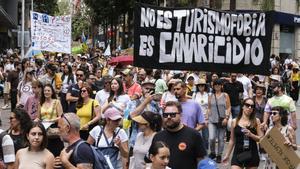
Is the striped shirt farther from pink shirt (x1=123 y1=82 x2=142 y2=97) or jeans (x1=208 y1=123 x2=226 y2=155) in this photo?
jeans (x1=208 y1=123 x2=226 y2=155)

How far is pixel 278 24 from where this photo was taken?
143 feet

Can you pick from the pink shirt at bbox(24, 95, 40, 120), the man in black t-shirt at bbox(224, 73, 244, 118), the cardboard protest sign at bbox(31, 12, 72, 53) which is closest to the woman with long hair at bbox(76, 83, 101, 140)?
the pink shirt at bbox(24, 95, 40, 120)

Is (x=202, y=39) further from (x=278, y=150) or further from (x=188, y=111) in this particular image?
(x=278, y=150)

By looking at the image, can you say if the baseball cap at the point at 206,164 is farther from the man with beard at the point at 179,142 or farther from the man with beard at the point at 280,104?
the man with beard at the point at 280,104

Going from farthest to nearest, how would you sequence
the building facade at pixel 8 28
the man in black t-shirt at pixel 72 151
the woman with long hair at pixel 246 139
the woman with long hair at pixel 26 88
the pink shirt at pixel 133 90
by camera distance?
the building facade at pixel 8 28 < the woman with long hair at pixel 26 88 < the pink shirt at pixel 133 90 < the woman with long hair at pixel 246 139 < the man in black t-shirt at pixel 72 151

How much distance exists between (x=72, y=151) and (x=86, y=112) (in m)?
3.65

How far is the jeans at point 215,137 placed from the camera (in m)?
11.7

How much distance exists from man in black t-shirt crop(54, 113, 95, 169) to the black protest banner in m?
3.69

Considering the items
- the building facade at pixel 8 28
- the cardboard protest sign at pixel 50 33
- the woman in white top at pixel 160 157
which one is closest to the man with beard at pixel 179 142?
the woman in white top at pixel 160 157

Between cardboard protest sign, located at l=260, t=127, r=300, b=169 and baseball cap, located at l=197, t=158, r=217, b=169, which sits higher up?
baseball cap, located at l=197, t=158, r=217, b=169

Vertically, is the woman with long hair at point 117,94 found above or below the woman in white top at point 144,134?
above

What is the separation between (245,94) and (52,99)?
7.11 meters

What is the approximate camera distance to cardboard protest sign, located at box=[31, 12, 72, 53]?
20906 millimetres

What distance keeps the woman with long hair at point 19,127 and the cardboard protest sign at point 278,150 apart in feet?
8.97
